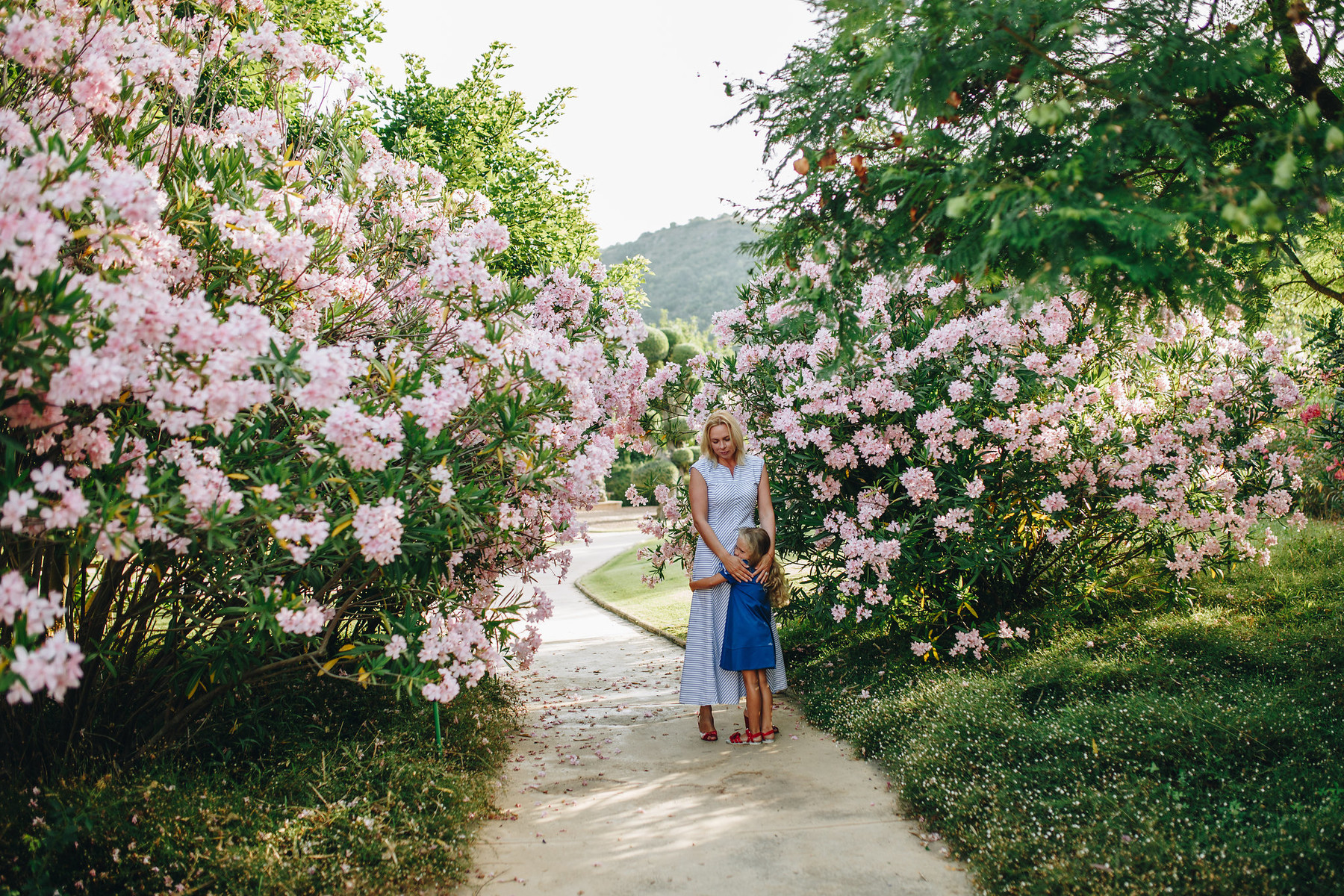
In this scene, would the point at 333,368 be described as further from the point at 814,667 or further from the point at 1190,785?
the point at 814,667

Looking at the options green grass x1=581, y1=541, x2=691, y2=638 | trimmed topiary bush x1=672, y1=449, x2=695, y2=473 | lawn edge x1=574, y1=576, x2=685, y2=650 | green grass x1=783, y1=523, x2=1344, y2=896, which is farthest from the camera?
trimmed topiary bush x1=672, y1=449, x2=695, y2=473

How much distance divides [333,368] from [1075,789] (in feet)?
10.3

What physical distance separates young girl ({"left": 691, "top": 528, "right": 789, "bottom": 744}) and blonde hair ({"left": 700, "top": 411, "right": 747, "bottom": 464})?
1.57 feet

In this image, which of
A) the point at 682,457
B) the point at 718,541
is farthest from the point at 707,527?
the point at 682,457

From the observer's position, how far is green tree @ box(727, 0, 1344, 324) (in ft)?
7.88

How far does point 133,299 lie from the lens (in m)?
2.05

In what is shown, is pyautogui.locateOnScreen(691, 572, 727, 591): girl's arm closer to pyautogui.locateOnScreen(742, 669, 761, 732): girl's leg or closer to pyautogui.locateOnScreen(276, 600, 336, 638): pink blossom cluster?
pyautogui.locateOnScreen(742, 669, 761, 732): girl's leg

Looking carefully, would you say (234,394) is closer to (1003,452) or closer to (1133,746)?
(1133,746)

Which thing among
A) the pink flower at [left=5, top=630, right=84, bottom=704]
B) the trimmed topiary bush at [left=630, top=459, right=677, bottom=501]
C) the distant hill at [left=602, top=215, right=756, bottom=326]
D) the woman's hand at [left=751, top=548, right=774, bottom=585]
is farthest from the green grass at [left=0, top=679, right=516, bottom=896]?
the distant hill at [left=602, top=215, right=756, bottom=326]

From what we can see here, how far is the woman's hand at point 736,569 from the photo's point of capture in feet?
15.0

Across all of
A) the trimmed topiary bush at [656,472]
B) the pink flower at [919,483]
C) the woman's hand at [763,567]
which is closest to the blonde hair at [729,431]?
the woman's hand at [763,567]

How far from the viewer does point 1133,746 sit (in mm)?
3377

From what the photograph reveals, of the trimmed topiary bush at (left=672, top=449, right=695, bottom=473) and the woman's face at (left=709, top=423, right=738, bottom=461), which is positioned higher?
the trimmed topiary bush at (left=672, top=449, right=695, bottom=473)

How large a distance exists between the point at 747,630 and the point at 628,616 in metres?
5.14
